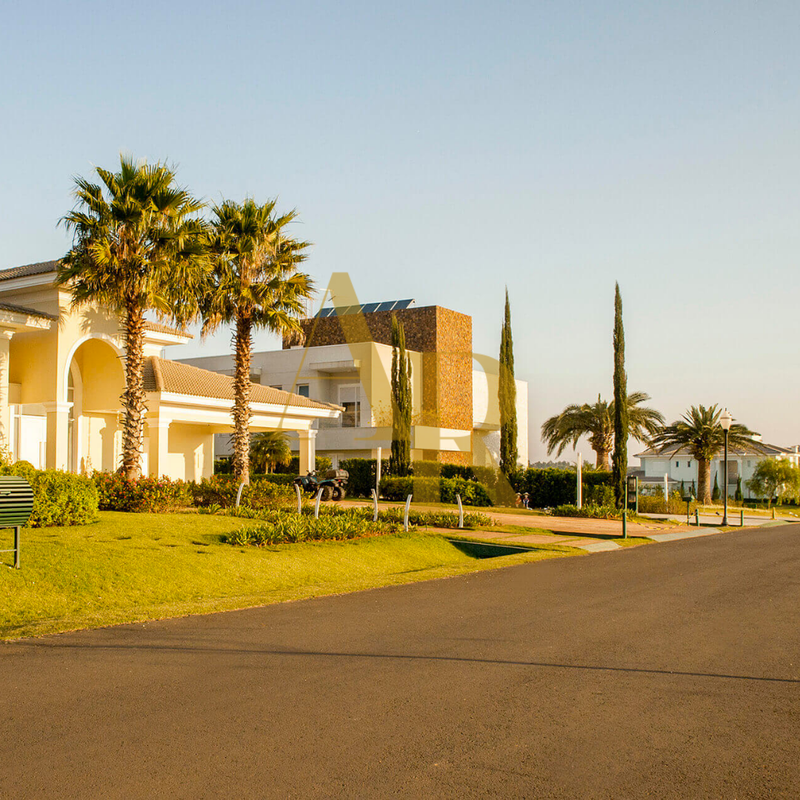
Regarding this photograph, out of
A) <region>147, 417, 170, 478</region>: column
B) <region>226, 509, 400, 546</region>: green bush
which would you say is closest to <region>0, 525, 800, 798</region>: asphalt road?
<region>226, 509, 400, 546</region>: green bush

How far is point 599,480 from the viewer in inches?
1622

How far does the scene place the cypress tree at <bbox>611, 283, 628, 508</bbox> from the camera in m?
39.2

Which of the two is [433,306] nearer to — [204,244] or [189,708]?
[204,244]

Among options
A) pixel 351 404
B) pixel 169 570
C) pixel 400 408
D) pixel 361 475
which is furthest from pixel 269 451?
pixel 169 570

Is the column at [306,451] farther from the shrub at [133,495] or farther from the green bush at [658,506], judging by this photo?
the green bush at [658,506]

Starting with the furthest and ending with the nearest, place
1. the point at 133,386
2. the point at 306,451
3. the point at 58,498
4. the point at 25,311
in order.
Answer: the point at 306,451
the point at 25,311
the point at 133,386
the point at 58,498

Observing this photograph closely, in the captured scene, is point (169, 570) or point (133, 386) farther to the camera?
point (133, 386)

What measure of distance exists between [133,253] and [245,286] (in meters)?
5.11

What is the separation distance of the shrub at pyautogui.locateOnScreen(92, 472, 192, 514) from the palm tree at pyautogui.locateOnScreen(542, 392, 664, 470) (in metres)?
34.8

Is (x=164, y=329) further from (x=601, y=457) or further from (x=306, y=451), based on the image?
(x=601, y=457)

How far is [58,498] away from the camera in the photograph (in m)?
16.2

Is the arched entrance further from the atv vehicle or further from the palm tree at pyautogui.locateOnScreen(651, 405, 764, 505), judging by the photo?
the palm tree at pyautogui.locateOnScreen(651, 405, 764, 505)

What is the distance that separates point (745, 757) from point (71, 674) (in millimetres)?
5109

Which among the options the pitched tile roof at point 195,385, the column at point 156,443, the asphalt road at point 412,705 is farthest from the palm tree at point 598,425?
the asphalt road at point 412,705
